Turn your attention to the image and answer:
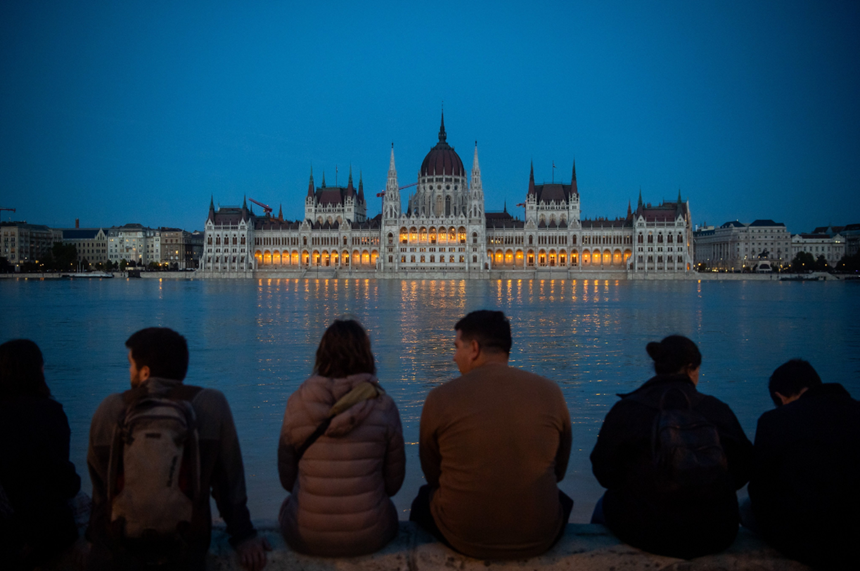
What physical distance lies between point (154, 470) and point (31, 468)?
0.99 meters

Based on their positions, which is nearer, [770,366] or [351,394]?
[351,394]

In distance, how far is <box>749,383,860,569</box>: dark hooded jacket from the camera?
3340mm

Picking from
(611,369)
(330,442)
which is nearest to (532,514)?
(330,442)

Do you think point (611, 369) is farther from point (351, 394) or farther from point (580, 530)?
point (351, 394)

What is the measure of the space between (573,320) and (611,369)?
A: 12.5 meters

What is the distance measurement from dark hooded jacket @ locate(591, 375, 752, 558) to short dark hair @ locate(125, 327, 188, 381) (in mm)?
2230

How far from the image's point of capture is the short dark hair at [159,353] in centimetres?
322

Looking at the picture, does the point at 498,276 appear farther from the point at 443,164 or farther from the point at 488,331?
→ the point at 488,331

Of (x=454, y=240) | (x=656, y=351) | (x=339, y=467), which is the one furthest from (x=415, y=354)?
(x=454, y=240)

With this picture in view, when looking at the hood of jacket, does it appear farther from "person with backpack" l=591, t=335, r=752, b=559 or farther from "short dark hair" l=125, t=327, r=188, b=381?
"person with backpack" l=591, t=335, r=752, b=559

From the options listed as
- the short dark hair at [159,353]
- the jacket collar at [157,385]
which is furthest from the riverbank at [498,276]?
the jacket collar at [157,385]

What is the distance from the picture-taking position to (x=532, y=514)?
132 inches

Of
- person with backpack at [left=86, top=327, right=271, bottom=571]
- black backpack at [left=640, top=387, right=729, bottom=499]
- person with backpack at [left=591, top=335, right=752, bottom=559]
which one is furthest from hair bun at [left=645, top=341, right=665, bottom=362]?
person with backpack at [left=86, top=327, right=271, bottom=571]

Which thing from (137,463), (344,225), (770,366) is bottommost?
(770,366)
